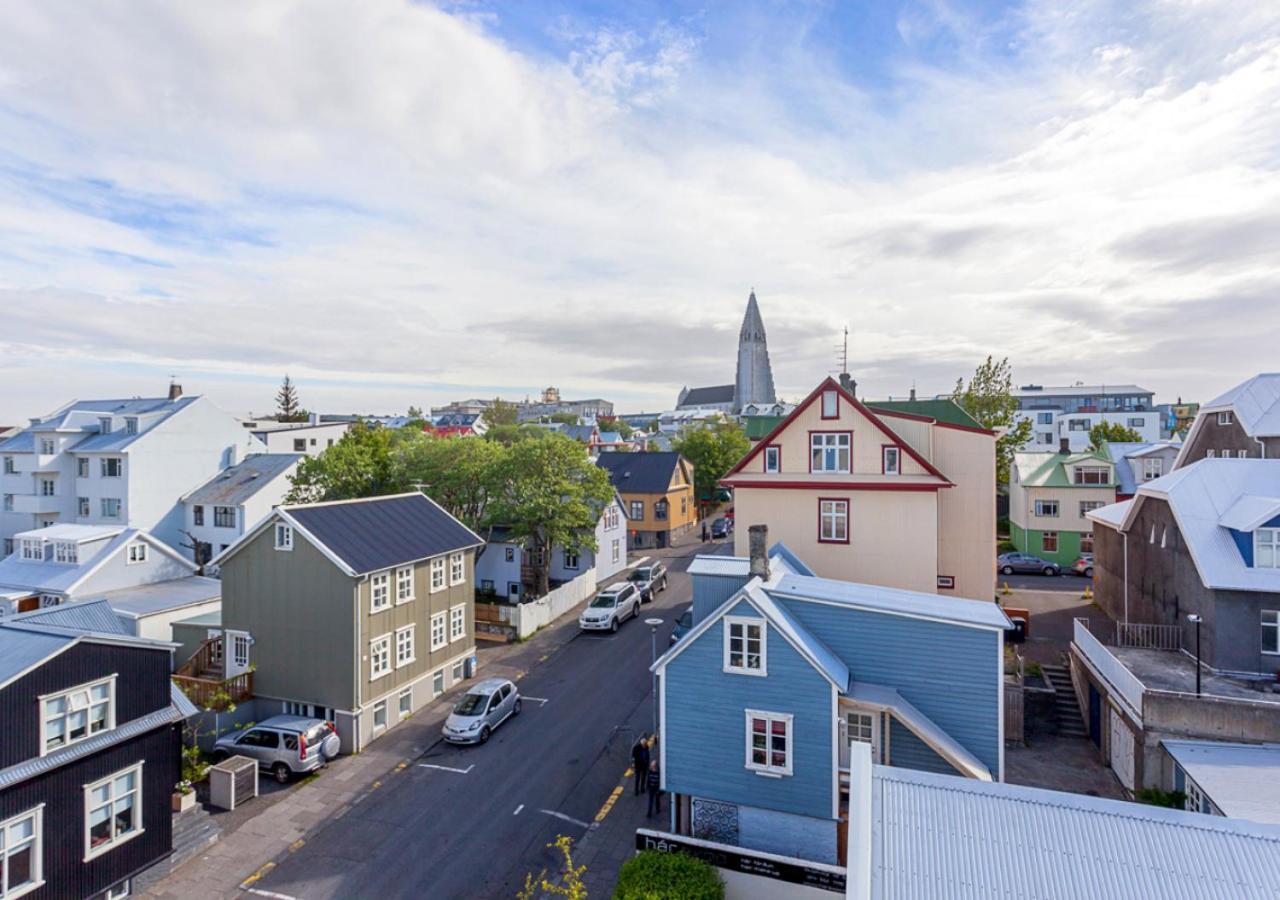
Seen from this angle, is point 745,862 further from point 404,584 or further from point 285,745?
point 404,584

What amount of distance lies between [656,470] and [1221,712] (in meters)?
43.5

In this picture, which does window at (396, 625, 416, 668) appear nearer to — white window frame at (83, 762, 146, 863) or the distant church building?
white window frame at (83, 762, 146, 863)

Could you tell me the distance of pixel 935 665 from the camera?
52.0ft

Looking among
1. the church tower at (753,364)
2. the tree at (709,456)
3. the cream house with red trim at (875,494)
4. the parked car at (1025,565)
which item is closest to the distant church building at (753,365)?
the church tower at (753,364)

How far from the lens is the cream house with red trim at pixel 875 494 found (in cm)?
2616

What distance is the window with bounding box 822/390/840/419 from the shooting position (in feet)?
88.8

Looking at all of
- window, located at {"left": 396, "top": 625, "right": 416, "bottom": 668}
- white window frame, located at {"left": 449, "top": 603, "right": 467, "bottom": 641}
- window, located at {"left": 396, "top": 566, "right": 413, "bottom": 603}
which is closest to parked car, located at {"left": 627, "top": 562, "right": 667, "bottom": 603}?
white window frame, located at {"left": 449, "top": 603, "right": 467, "bottom": 641}

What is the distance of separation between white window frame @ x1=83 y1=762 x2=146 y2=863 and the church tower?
16690 centimetres

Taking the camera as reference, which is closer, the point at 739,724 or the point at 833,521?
the point at 739,724

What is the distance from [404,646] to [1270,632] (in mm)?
26625

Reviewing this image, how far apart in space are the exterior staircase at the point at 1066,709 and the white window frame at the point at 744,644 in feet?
46.9

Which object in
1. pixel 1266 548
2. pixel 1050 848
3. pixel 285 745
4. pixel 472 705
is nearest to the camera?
pixel 1050 848

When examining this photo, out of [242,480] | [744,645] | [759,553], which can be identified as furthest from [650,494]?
[744,645]

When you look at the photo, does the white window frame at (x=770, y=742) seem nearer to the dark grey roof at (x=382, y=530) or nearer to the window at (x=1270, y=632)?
the dark grey roof at (x=382, y=530)
